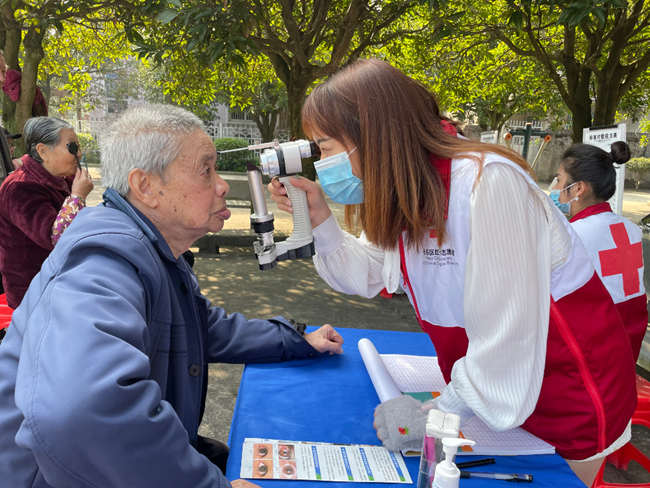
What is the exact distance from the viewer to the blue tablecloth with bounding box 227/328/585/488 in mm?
1286

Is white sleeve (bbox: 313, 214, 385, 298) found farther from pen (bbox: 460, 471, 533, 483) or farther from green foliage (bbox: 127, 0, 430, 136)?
green foliage (bbox: 127, 0, 430, 136)

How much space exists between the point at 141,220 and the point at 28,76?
20.7 ft

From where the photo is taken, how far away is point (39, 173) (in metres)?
2.97

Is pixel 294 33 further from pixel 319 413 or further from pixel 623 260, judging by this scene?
pixel 319 413

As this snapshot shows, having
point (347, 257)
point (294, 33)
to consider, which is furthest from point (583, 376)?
point (294, 33)

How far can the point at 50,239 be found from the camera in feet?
9.06

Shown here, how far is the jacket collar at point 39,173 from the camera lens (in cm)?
295

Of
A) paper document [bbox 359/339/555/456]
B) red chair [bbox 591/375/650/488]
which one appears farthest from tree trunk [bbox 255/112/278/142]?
paper document [bbox 359/339/555/456]

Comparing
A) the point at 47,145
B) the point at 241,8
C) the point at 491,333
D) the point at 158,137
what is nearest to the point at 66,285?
the point at 158,137

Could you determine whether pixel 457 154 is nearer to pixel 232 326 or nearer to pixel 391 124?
pixel 391 124

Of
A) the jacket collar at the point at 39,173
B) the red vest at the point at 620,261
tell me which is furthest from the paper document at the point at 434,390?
the jacket collar at the point at 39,173

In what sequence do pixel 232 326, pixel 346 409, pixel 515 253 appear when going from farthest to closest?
pixel 232 326 < pixel 346 409 < pixel 515 253

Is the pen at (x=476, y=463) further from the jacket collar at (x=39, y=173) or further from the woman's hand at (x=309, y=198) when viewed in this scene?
the jacket collar at (x=39, y=173)

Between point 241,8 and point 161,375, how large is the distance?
149 inches
